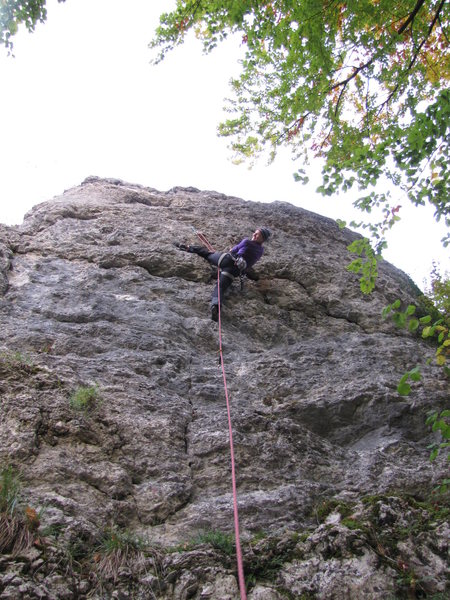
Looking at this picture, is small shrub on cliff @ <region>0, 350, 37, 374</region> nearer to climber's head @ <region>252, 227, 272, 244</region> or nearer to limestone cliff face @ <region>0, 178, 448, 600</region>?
limestone cliff face @ <region>0, 178, 448, 600</region>

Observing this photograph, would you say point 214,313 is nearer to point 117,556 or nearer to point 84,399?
point 84,399

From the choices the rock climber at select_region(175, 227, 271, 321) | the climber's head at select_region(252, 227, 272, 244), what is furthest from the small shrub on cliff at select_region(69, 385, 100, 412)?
the climber's head at select_region(252, 227, 272, 244)

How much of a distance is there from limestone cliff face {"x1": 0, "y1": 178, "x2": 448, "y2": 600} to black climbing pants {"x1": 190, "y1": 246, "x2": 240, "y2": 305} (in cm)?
17

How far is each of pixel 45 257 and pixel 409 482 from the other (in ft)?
18.3

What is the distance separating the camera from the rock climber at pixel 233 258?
7266 millimetres

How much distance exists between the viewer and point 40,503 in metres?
3.38

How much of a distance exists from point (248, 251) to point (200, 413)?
3.45 m

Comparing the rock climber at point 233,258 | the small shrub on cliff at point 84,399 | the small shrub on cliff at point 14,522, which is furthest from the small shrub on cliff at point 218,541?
the rock climber at point 233,258

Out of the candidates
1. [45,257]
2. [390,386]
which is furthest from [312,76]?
[45,257]

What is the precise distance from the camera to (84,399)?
446 centimetres

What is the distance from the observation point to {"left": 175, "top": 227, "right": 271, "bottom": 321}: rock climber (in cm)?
727

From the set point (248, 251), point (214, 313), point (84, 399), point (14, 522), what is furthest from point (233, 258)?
point (14, 522)

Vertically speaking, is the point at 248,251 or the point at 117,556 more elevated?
the point at 248,251

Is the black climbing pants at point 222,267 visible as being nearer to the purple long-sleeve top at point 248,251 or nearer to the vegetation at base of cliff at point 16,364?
the purple long-sleeve top at point 248,251
